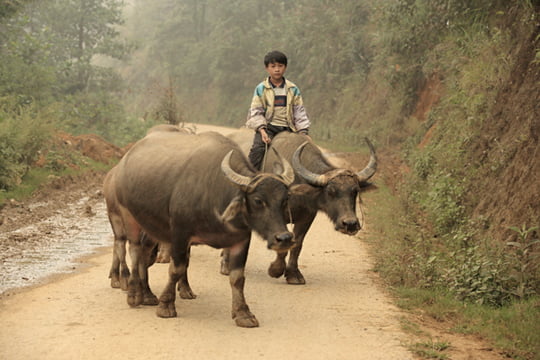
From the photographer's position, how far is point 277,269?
750 centimetres

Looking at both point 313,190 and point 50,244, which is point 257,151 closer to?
point 313,190

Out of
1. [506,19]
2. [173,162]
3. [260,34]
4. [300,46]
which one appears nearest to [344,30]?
[300,46]

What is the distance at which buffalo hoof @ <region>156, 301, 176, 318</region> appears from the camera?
5824mm

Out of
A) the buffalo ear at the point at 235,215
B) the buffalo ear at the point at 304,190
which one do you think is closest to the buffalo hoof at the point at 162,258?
the buffalo ear at the point at 304,190

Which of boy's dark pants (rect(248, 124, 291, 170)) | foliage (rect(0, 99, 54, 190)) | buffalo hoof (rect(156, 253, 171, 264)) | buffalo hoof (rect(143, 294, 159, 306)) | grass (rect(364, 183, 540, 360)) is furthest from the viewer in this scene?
foliage (rect(0, 99, 54, 190))

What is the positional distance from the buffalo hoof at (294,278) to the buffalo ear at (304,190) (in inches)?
37.0

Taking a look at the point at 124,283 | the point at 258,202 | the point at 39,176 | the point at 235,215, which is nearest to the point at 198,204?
the point at 235,215

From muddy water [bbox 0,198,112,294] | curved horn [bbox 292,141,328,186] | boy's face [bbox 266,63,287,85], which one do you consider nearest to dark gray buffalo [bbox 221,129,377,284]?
curved horn [bbox 292,141,328,186]

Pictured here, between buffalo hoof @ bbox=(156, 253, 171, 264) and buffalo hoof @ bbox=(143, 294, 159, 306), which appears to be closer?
buffalo hoof @ bbox=(143, 294, 159, 306)

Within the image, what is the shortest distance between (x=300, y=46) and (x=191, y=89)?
15.9 m

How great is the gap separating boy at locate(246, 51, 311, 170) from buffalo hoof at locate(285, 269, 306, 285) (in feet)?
4.21

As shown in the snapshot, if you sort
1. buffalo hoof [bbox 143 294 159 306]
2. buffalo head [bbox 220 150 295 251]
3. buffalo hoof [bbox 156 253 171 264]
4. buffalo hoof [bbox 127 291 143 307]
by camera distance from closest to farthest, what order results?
buffalo head [bbox 220 150 295 251]
buffalo hoof [bbox 127 291 143 307]
buffalo hoof [bbox 143 294 159 306]
buffalo hoof [bbox 156 253 171 264]

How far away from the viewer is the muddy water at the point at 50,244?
24.2ft

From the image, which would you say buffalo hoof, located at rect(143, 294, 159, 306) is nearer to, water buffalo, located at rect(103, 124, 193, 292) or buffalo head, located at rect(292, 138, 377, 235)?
water buffalo, located at rect(103, 124, 193, 292)
